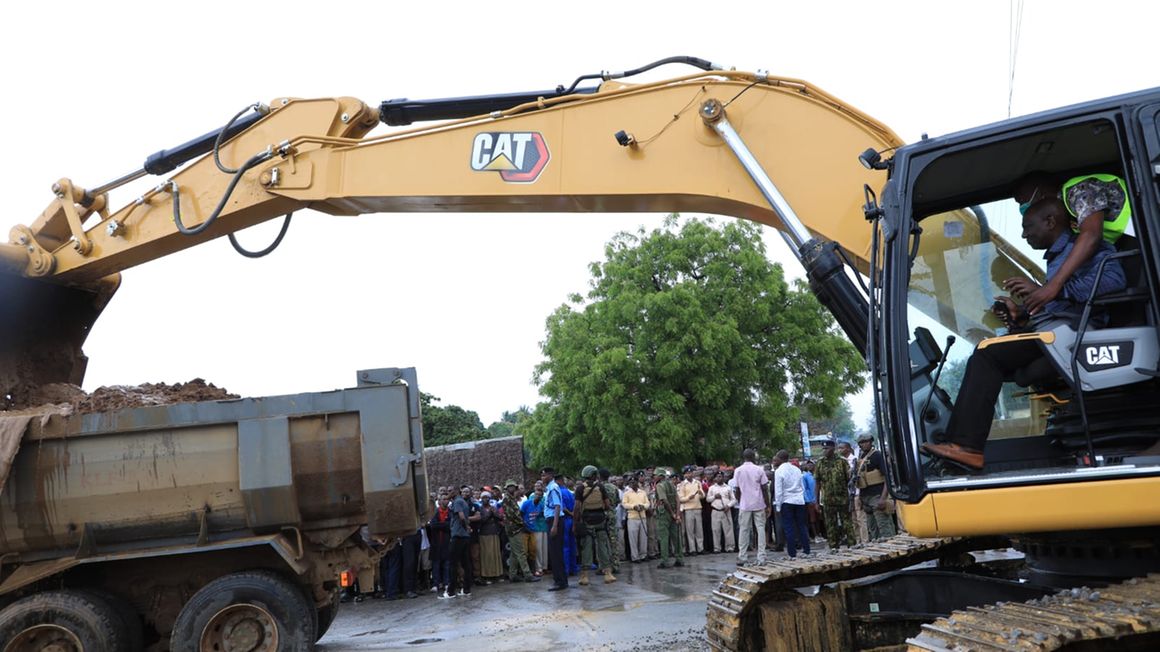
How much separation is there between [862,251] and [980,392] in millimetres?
1656

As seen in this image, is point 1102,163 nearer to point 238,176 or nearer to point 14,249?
point 238,176

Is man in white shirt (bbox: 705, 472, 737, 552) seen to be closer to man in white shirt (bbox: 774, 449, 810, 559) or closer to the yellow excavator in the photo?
man in white shirt (bbox: 774, 449, 810, 559)

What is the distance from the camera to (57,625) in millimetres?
7203

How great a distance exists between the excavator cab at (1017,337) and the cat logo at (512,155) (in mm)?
2645

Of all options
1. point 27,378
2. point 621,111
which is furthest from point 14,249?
point 621,111

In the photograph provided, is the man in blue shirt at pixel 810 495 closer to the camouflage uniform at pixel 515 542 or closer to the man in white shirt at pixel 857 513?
the man in white shirt at pixel 857 513

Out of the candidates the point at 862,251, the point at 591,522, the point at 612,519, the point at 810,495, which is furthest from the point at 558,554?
the point at 862,251

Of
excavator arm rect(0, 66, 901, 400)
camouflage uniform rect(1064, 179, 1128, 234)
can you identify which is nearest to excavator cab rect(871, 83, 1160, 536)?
camouflage uniform rect(1064, 179, 1128, 234)

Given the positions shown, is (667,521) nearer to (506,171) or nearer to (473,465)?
(473,465)

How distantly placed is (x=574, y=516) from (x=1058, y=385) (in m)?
10.8

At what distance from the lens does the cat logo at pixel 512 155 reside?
20.8 ft

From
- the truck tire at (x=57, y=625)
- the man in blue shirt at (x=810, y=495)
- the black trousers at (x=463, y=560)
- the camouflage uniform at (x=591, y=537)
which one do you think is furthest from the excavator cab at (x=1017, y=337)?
the black trousers at (x=463, y=560)

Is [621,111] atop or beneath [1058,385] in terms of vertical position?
atop

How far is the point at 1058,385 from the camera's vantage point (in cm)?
406
